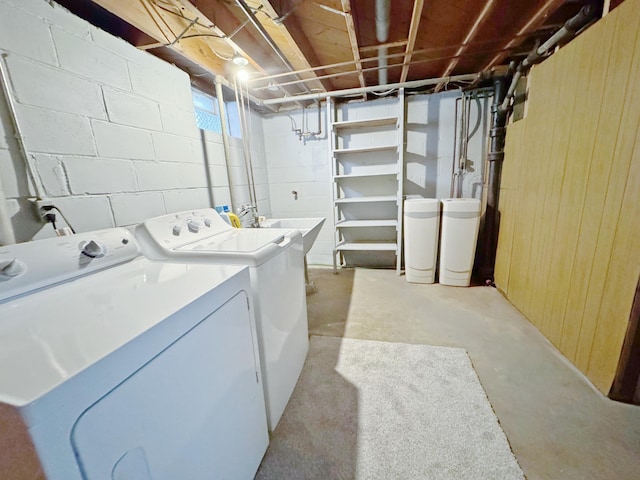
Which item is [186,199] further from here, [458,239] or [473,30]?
[458,239]

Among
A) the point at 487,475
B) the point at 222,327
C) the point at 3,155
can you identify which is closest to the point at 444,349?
the point at 487,475

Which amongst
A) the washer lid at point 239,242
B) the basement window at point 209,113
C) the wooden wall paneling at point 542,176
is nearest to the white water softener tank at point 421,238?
the wooden wall paneling at point 542,176

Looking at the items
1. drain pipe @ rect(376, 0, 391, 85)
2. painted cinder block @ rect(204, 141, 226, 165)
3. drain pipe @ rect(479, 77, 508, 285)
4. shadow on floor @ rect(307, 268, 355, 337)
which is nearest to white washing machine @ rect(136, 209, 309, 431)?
shadow on floor @ rect(307, 268, 355, 337)

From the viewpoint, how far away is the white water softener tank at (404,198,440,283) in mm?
2707

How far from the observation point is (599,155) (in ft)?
4.47

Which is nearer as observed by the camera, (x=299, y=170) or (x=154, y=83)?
(x=154, y=83)

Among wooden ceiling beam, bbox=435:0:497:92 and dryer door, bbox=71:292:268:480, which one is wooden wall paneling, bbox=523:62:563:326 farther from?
dryer door, bbox=71:292:268:480

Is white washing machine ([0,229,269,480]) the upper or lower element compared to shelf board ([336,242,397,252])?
upper

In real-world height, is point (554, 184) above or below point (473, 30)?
below

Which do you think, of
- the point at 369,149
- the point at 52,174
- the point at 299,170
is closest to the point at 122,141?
the point at 52,174

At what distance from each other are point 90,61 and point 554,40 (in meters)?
2.79

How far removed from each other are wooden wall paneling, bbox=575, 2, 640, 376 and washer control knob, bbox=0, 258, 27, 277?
2463 millimetres

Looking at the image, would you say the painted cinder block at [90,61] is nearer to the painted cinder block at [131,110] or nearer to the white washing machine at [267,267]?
the painted cinder block at [131,110]

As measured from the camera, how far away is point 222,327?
2.69 feet
